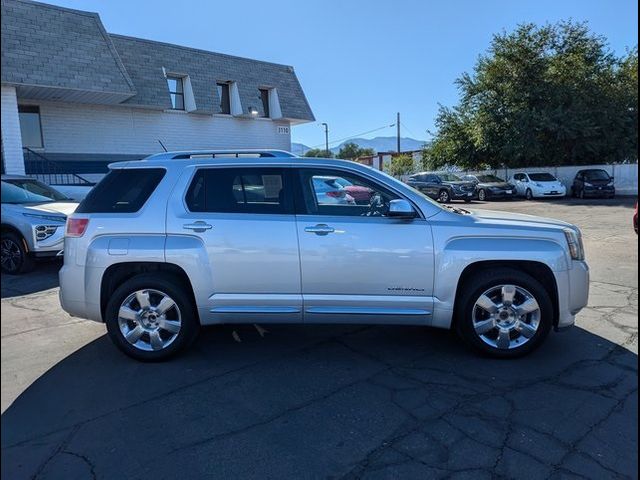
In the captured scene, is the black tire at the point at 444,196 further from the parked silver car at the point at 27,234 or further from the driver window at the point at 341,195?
the driver window at the point at 341,195

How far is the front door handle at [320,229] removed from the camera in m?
4.25

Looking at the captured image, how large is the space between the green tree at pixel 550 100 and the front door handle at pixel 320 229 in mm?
26236

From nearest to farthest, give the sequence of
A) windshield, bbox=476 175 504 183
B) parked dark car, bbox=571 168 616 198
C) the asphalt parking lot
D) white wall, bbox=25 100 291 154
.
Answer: the asphalt parking lot → white wall, bbox=25 100 291 154 → parked dark car, bbox=571 168 616 198 → windshield, bbox=476 175 504 183

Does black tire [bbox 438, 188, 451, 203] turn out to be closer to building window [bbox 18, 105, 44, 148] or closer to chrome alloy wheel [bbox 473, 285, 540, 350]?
building window [bbox 18, 105, 44, 148]

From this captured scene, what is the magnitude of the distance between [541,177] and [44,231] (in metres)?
24.9

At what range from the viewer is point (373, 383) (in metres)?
3.95

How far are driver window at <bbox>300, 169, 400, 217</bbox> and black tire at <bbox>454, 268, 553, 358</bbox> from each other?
1026mm

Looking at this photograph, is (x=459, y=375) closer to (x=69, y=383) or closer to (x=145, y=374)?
(x=145, y=374)

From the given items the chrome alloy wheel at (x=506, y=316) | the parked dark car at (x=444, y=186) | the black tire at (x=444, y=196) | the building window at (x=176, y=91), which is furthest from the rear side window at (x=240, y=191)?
the black tire at (x=444, y=196)

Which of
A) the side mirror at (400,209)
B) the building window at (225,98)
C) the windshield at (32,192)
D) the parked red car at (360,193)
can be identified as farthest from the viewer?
the building window at (225,98)

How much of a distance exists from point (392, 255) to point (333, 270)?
530 millimetres

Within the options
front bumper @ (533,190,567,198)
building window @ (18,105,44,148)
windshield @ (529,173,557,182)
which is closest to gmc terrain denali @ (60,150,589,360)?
building window @ (18,105,44,148)

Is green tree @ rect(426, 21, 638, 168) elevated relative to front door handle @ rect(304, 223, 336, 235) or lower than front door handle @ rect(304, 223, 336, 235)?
elevated

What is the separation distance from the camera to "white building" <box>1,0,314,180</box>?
1574cm
